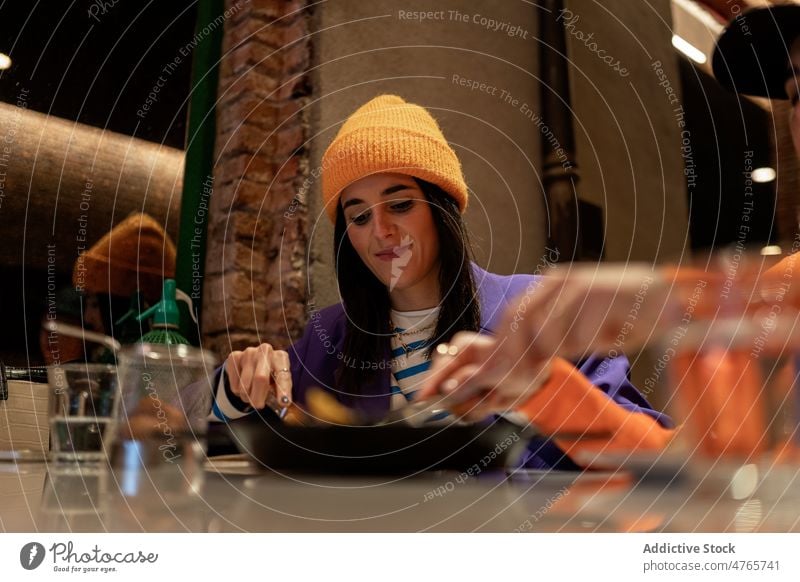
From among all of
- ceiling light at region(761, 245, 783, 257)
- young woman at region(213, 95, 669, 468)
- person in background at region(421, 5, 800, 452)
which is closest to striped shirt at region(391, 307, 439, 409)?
young woman at region(213, 95, 669, 468)

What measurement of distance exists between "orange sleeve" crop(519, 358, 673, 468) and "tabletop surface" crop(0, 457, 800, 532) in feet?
0.12

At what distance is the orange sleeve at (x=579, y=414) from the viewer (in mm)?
340

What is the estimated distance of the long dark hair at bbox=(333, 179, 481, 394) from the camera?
17.1 inches

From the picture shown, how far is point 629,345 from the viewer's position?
0.35m

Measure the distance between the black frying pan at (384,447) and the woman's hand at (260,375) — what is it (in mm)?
26

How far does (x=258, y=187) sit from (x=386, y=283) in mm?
130

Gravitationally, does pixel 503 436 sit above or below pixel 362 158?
below

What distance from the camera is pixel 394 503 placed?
323 mm

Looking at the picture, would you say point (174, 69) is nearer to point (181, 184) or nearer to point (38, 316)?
point (181, 184)

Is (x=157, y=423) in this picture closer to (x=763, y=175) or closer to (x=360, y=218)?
(x=360, y=218)

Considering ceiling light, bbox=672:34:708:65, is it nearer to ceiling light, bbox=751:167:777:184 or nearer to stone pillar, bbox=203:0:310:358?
ceiling light, bbox=751:167:777:184

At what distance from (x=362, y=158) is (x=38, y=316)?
0.80ft

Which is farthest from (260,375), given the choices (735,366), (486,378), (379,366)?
(735,366)
